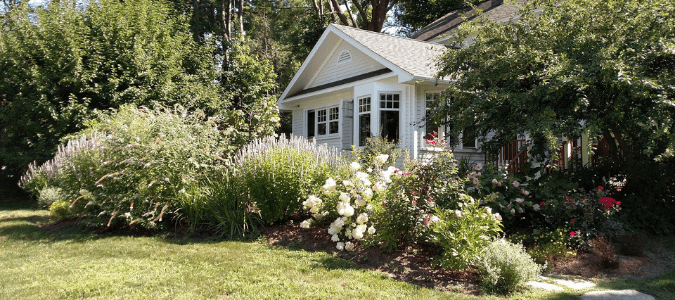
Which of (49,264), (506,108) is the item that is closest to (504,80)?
(506,108)

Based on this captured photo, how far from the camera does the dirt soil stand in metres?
4.62

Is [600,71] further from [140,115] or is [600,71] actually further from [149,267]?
[140,115]

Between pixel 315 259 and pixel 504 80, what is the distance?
433cm

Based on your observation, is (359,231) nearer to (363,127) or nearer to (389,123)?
(389,123)

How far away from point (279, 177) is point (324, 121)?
9.04 m

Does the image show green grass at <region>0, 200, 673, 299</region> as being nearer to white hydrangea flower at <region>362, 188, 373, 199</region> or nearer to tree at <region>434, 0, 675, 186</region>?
white hydrangea flower at <region>362, 188, 373, 199</region>

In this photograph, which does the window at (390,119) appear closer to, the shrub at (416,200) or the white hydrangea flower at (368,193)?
the white hydrangea flower at (368,193)

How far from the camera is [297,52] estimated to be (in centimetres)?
2600

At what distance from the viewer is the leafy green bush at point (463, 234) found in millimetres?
4582

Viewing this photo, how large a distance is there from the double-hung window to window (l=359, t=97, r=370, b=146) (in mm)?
1634

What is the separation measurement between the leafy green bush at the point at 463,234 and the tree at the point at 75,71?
30.0 feet

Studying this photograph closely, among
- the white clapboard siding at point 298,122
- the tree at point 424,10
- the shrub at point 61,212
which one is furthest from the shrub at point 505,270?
the tree at point 424,10

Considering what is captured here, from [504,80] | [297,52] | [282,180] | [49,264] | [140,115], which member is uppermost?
[297,52]

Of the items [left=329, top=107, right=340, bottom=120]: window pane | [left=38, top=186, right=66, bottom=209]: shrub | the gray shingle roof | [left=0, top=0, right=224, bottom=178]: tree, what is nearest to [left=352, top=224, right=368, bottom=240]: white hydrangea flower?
the gray shingle roof
